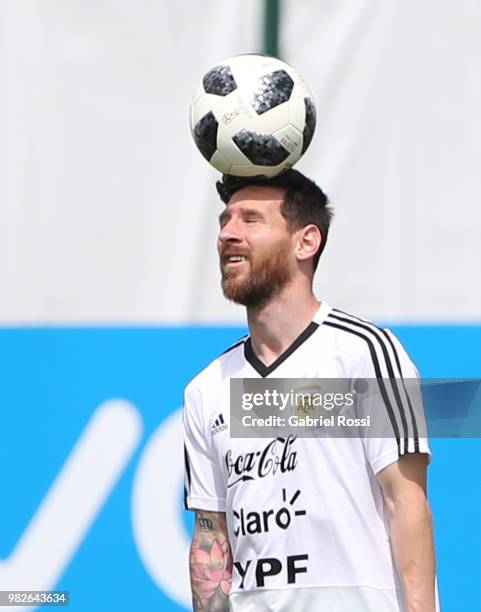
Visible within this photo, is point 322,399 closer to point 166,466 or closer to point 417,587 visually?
point 417,587

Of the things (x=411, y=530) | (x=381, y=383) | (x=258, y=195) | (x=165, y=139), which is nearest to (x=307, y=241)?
(x=258, y=195)

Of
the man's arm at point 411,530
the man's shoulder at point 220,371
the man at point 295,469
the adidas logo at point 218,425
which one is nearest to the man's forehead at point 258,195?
the man at point 295,469

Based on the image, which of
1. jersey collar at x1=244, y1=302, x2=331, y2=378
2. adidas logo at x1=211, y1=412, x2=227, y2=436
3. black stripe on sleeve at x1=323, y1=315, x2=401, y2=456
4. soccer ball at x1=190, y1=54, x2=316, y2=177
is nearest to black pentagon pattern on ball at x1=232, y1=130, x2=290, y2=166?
soccer ball at x1=190, y1=54, x2=316, y2=177

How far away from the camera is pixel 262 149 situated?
11.1 ft

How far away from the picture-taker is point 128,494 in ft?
15.1

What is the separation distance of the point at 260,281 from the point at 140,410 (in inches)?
56.2

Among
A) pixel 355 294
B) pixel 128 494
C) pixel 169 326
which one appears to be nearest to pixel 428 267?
pixel 355 294

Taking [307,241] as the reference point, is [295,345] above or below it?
below

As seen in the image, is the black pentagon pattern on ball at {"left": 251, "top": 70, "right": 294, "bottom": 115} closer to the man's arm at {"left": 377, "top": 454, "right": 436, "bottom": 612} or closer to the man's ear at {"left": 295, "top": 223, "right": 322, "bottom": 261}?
the man's ear at {"left": 295, "top": 223, "right": 322, "bottom": 261}

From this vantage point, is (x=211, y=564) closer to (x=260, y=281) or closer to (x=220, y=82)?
(x=260, y=281)

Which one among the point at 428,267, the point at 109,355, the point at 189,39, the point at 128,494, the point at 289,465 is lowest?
the point at 289,465

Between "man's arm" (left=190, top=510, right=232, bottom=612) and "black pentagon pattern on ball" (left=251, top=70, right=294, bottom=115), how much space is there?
103 centimetres

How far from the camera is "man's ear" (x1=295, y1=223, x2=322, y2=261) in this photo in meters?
3.34

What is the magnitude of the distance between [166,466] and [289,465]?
1.43m
